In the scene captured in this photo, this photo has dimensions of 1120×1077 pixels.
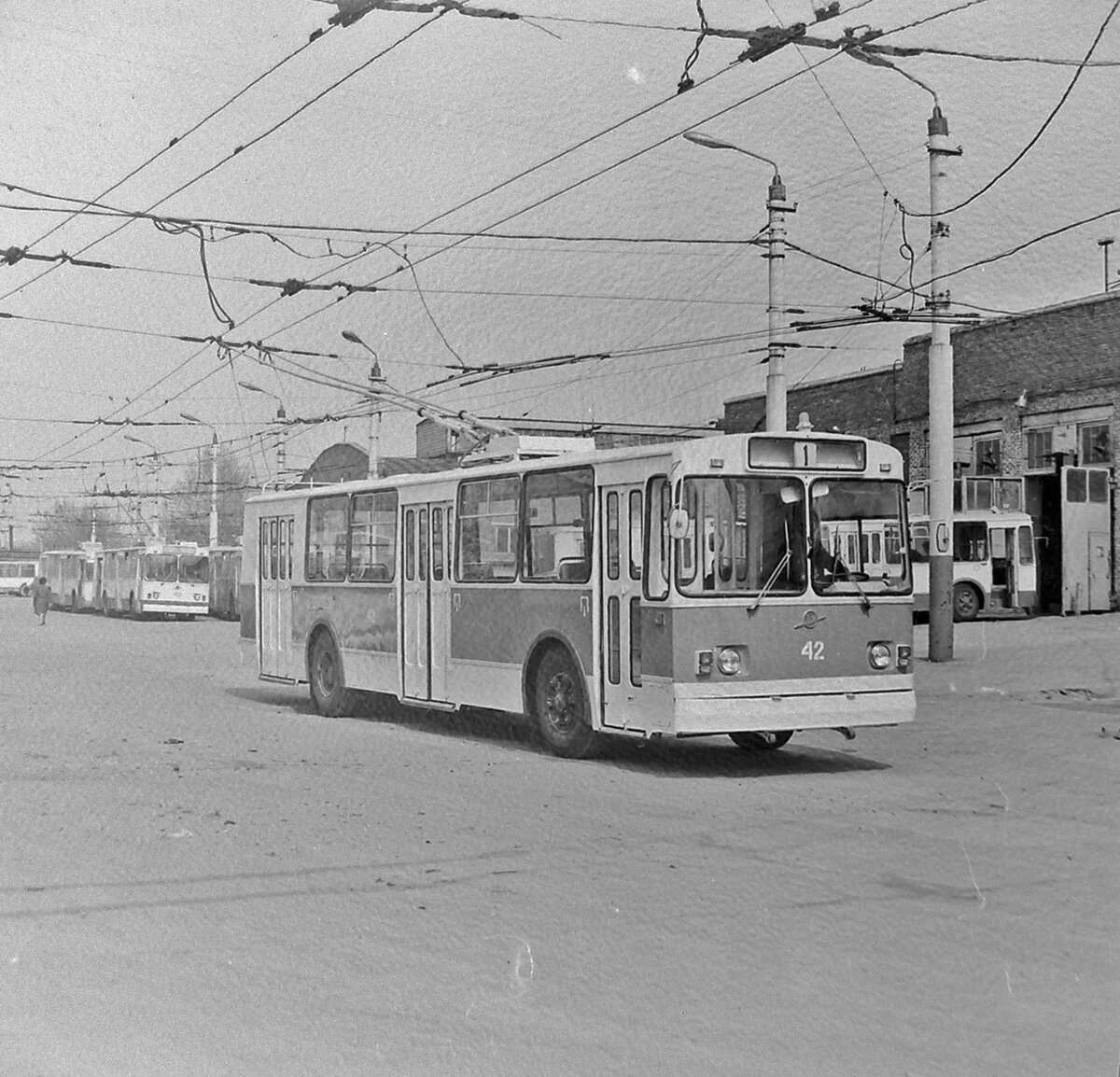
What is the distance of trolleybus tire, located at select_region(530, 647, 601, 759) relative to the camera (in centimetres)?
1171

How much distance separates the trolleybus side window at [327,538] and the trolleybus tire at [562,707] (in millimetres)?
4124

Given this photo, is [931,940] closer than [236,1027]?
No

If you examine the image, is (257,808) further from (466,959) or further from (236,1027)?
(236,1027)

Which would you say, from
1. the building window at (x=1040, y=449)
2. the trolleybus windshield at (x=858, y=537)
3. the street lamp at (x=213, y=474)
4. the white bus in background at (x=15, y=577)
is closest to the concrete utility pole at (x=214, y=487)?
the street lamp at (x=213, y=474)

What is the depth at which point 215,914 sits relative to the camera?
6270 mm

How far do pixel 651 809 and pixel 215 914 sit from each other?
3.49 meters

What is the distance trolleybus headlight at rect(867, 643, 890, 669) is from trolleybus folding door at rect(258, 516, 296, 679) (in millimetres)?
7959

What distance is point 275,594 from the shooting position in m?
17.6

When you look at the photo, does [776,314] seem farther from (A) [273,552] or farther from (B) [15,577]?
(B) [15,577]

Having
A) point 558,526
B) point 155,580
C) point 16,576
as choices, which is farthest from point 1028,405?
point 16,576

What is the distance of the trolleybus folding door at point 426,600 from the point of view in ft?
45.7

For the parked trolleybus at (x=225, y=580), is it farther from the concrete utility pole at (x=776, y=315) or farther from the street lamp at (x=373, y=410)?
the concrete utility pole at (x=776, y=315)

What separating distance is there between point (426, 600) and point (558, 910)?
8061 mm

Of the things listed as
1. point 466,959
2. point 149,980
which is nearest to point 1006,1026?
point 466,959
